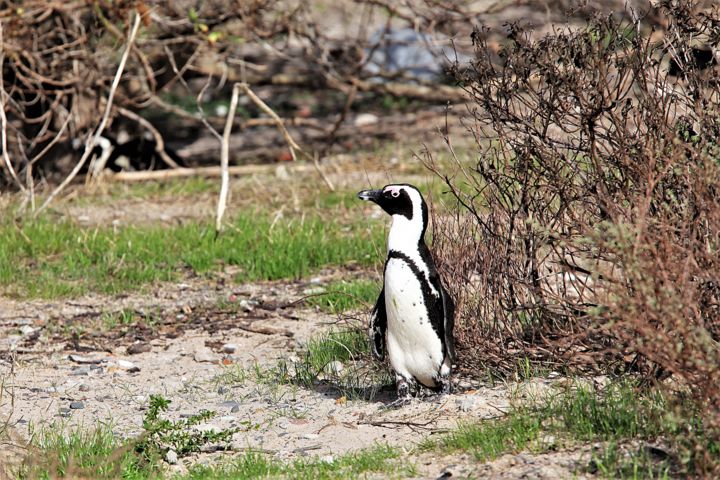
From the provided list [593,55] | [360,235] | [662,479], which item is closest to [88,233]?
[360,235]

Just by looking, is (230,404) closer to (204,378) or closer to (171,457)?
(204,378)

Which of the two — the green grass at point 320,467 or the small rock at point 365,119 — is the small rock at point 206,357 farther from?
the small rock at point 365,119

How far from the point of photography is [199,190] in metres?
10.5

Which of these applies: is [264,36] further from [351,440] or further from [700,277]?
[700,277]

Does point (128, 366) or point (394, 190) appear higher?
point (394, 190)

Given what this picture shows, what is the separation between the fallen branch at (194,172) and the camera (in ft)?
35.2

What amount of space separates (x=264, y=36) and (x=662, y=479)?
760cm

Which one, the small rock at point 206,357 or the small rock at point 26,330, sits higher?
the small rock at point 206,357

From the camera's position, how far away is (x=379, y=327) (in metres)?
→ 5.66

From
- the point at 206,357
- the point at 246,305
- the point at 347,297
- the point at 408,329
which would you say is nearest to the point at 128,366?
the point at 206,357

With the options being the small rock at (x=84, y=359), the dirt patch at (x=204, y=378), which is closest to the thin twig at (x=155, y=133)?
the dirt patch at (x=204, y=378)

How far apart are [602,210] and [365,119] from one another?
848cm

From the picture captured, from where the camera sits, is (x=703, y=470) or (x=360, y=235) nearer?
(x=703, y=470)

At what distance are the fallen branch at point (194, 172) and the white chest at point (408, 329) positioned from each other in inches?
216
